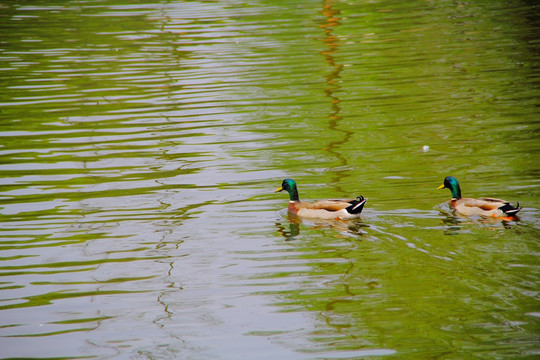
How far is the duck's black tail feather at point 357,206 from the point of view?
8617 mm

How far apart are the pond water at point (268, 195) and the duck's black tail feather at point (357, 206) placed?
7.9 inches

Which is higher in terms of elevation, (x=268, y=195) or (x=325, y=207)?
(x=325, y=207)

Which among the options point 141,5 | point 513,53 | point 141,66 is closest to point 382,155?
point 513,53

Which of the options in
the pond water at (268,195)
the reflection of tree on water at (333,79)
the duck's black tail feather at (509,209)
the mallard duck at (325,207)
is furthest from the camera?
the reflection of tree on water at (333,79)

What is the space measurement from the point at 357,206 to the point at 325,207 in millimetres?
594

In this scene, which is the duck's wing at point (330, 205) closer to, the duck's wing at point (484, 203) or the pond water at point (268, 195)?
the pond water at point (268, 195)

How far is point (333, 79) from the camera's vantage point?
17422 millimetres

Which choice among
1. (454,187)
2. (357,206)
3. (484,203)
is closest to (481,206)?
(484,203)

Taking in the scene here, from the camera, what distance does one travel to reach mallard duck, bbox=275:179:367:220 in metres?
8.72

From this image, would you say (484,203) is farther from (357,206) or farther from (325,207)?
(325,207)

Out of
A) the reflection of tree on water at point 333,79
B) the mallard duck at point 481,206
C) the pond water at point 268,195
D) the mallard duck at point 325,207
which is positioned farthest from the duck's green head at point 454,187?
the reflection of tree on water at point 333,79

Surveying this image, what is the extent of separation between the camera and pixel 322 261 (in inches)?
309

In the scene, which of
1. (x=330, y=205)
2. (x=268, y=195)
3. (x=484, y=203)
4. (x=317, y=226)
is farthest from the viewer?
(x=268, y=195)

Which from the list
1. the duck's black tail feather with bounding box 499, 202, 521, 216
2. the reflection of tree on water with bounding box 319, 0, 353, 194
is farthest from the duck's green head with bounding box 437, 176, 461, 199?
the reflection of tree on water with bounding box 319, 0, 353, 194
